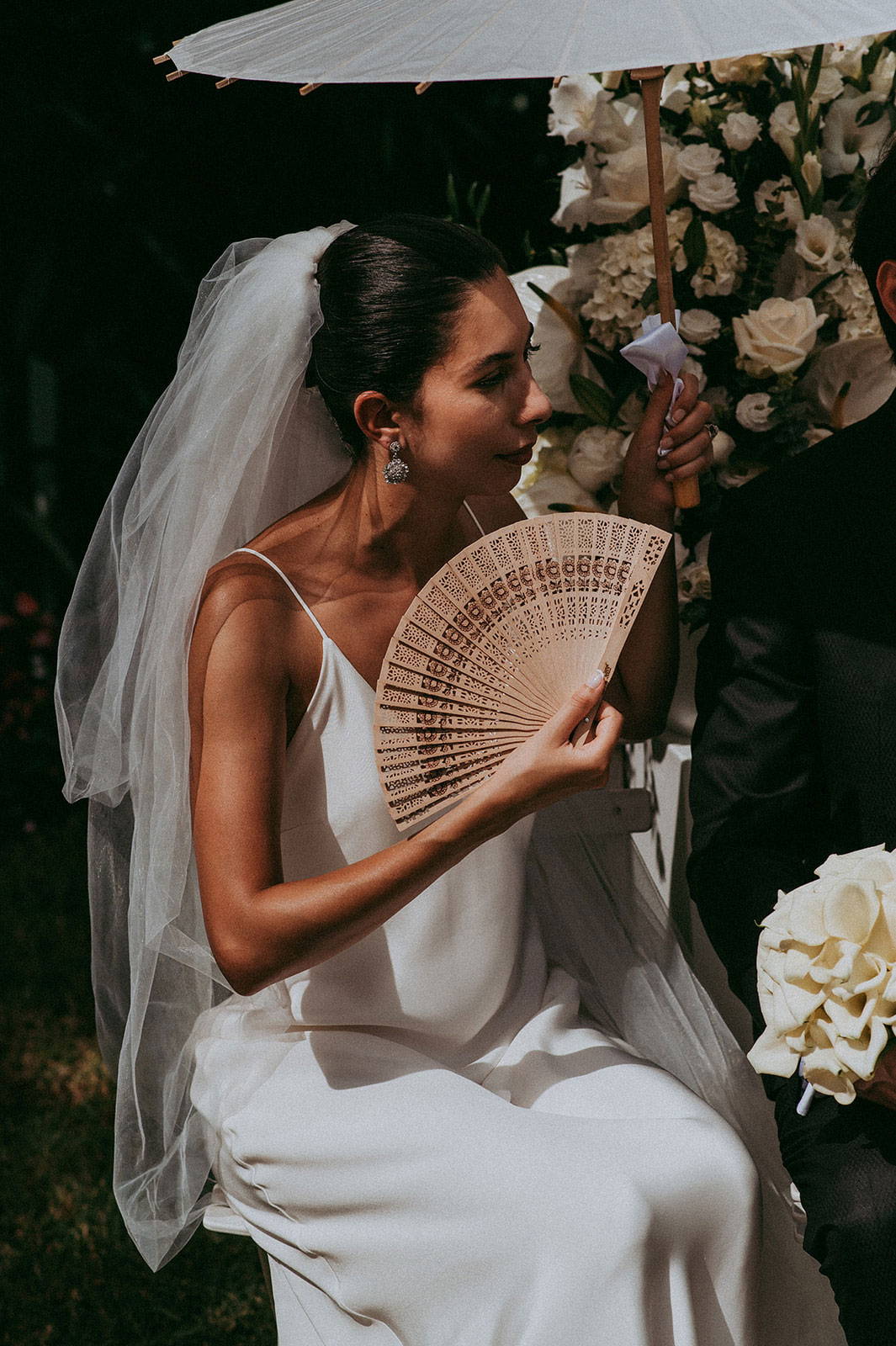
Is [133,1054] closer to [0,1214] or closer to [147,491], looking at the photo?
[147,491]

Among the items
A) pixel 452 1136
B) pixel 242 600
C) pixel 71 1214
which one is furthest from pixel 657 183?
pixel 71 1214

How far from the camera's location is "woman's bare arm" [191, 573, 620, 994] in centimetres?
203

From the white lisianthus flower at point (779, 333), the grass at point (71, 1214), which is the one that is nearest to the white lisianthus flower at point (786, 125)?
the white lisianthus flower at point (779, 333)

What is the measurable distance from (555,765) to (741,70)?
4.90 ft

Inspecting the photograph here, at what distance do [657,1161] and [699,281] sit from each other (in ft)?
5.21

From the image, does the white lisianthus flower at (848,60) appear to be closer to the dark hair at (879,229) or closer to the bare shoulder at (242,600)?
the dark hair at (879,229)

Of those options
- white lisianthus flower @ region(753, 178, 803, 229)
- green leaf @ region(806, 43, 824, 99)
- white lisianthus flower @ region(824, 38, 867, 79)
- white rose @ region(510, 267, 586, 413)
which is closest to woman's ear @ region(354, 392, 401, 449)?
white rose @ region(510, 267, 586, 413)

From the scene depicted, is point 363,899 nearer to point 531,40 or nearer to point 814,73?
point 531,40

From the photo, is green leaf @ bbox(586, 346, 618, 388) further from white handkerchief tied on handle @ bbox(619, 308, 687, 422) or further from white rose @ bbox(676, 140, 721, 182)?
white handkerchief tied on handle @ bbox(619, 308, 687, 422)

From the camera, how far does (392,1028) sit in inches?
93.7

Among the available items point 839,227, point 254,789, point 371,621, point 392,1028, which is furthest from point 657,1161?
point 839,227

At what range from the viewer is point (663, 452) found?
7.91 feet

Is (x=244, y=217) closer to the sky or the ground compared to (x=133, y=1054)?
closer to the sky

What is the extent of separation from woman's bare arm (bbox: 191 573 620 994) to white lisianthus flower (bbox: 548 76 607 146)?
4.29 ft
